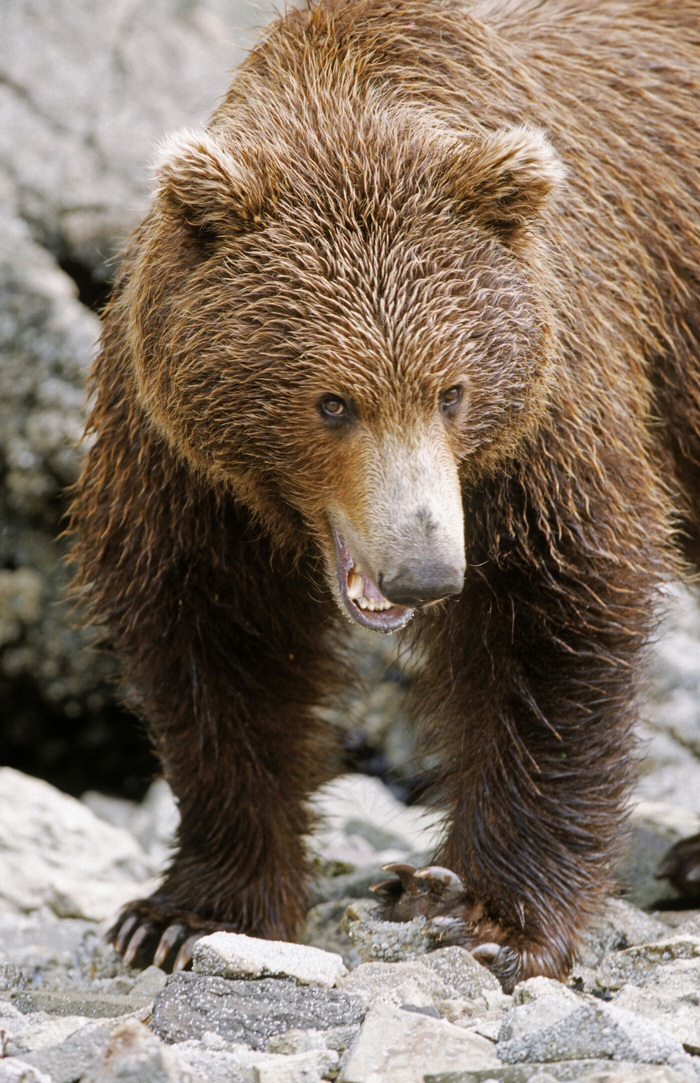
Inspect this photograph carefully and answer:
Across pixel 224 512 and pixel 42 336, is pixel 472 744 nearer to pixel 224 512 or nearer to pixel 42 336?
pixel 224 512

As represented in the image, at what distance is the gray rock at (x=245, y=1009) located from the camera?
3.37 meters

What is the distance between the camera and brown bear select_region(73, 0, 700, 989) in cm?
389

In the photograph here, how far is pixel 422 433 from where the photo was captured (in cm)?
382

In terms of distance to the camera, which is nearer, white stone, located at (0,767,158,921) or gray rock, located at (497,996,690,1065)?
gray rock, located at (497,996,690,1065)

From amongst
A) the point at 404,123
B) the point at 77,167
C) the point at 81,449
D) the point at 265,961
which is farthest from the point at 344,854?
the point at 77,167

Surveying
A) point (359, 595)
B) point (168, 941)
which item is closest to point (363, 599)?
point (359, 595)

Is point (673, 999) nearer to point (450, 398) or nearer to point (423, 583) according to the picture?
point (423, 583)

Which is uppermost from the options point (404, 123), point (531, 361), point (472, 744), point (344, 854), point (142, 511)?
point (404, 123)

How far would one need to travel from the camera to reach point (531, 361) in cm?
409

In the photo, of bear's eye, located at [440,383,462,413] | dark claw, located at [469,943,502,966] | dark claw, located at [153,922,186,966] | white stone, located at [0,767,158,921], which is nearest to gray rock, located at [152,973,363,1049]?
dark claw, located at [469,943,502,966]

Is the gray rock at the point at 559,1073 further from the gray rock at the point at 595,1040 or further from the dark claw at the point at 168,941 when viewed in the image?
the dark claw at the point at 168,941

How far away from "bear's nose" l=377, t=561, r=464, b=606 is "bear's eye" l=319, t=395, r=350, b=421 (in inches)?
22.3

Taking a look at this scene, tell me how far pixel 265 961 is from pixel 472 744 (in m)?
1.43

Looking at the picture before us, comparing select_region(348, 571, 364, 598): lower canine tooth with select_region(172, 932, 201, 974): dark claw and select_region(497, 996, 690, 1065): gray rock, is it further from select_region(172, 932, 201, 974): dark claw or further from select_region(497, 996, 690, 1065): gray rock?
select_region(172, 932, 201, 974): dark claw
